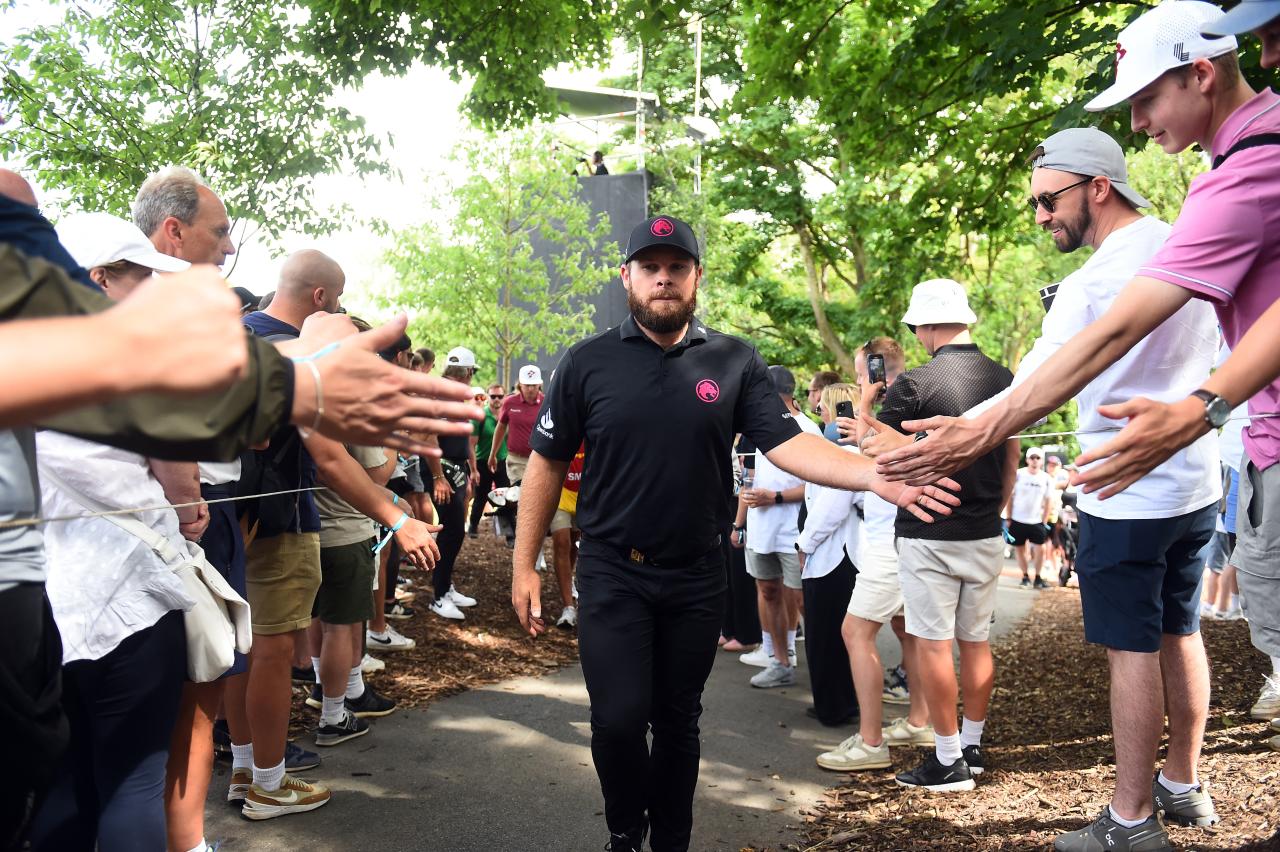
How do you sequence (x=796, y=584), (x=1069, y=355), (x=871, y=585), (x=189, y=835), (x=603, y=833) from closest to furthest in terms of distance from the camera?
(x=1069, y=355), (x=189, y=835), (x=603, y=833), (x=871, y=585), (x=796, y=584)

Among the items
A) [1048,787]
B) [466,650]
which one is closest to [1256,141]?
[1048,787]

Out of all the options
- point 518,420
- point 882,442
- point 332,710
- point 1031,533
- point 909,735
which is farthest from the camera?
point 1031,533

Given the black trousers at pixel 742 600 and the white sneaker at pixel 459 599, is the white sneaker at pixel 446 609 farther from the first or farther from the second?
the black trousers at pixel 742 600

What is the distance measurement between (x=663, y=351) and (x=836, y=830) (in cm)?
244

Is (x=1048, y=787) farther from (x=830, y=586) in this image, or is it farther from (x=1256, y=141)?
(x=1256, y=141)

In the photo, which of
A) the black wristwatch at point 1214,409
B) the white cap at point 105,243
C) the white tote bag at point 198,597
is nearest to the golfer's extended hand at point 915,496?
the black wristwatch at point 1214,409

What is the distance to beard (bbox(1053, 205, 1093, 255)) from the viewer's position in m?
4.00

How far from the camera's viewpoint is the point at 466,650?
8289 mm

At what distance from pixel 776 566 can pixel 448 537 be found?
322 cm

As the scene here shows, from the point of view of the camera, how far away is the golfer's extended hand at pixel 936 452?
3258 mm

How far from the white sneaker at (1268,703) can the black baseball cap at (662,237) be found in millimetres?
4097

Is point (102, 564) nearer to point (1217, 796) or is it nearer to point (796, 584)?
point (1217, 796)

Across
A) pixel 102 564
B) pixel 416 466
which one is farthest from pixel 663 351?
pixel 416 466

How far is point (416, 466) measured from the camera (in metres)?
8.65
